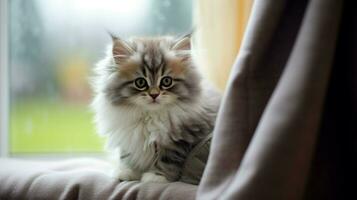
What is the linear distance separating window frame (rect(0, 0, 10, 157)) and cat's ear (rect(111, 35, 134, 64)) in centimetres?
62

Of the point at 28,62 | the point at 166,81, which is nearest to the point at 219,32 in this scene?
the point at 166,81

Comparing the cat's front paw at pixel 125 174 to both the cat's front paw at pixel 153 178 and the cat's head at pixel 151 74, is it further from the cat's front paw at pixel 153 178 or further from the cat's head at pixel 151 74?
the cat's head at pixel 151 74

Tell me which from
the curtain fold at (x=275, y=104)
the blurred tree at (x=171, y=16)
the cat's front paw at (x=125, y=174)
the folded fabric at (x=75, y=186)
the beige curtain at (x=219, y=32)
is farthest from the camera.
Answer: the blurred tree at (x=171, y=16)

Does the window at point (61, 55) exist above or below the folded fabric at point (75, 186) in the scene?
above

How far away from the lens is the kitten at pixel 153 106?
1.24 m

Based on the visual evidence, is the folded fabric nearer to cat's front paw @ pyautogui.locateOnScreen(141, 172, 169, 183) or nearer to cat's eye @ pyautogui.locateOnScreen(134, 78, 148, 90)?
cat's front paw @ pyautogui.locateOnScreen(141, 172, 169, 183)

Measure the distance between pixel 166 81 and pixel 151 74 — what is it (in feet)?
0.16

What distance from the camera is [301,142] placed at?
0.79 metres

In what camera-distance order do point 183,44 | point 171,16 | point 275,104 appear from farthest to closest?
point 171,16 → point 183,44 → point 275,104

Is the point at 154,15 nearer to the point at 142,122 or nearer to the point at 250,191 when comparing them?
the point at 142,122

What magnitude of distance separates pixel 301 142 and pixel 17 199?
0.80 m

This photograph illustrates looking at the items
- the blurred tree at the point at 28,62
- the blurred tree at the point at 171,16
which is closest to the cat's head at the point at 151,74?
the blurred tree at the point at 171,16

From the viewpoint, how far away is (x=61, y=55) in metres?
1.72

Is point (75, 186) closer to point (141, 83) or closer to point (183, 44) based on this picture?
point (141, 83)
